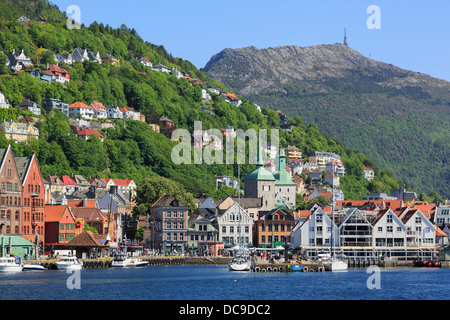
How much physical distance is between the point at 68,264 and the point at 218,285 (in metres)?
27.6

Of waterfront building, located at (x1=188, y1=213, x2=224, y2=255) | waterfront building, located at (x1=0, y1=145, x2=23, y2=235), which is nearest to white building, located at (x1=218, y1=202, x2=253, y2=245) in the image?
waterfront building, located at (x1=188, y1=213, x2=224, y2=255)

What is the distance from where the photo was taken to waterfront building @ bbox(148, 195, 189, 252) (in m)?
145

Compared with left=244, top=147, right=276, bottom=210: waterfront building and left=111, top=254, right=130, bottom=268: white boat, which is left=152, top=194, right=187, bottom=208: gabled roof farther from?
left=244, top=147, right=276, bottom=210: waterfront building

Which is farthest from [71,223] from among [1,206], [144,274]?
[144,274]

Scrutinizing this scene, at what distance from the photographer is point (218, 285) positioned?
8825 centimetres

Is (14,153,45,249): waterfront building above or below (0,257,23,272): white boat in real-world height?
above

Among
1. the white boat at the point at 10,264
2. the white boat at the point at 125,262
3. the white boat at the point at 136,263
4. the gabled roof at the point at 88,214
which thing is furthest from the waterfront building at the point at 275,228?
the white boat at the point at 10,264

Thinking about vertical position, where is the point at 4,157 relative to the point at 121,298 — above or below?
above

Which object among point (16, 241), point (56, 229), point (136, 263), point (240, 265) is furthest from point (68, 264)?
point (240, 265)

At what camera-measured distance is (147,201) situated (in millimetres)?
163625

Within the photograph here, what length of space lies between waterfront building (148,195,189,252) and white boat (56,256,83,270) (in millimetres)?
35997

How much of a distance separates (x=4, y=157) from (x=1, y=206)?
6.65 metres
